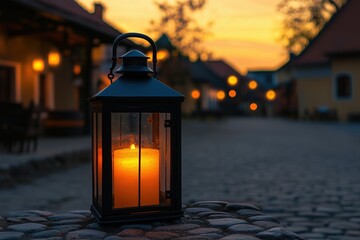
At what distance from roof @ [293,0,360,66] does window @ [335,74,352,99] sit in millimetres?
1644

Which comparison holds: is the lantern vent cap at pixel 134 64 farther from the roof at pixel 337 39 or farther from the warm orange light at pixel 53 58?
the roof at pixel 337 39

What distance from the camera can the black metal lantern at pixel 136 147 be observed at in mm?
2539

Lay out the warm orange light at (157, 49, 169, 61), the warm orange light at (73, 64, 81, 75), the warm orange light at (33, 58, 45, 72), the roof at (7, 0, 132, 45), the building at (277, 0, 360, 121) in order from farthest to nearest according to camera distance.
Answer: the building at (277, 0, 360, 121) < the warm orange light at (157, 49, 169, 61) < the warm orange light at (73, 64, 81, 75) < the warm orange light at (33, 58, 45, 72) < the roof at (7, 0, 132, 45)

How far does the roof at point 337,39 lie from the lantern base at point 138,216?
96.0ft

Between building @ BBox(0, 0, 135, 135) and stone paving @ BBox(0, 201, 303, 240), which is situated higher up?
building @ BBox(0, 0, 135, 135)

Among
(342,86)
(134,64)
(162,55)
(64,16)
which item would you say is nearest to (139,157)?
(134,64)

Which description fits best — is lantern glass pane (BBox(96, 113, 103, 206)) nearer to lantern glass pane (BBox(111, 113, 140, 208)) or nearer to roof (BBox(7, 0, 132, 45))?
lantern glass pane (BBox(111, 113, 140, 208))

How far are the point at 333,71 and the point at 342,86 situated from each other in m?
1.23

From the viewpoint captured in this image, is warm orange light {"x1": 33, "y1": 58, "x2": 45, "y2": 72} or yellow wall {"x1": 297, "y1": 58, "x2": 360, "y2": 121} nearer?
warm orange light {"x1": 33, "y1": 58, "x2": 45, "y2": 72}

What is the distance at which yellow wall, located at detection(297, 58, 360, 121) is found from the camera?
3072 cm

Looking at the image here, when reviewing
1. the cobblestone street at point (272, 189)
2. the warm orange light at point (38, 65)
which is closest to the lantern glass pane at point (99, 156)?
the cobblestone street at point (272, 189)

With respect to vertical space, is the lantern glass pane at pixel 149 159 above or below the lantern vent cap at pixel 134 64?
below

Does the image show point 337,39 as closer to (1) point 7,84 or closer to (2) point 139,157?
(1) point 7,84

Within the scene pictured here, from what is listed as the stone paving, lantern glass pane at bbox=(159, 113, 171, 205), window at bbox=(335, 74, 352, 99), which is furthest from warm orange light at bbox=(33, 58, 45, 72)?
window at bbox=(335, 74, 352, 99)
